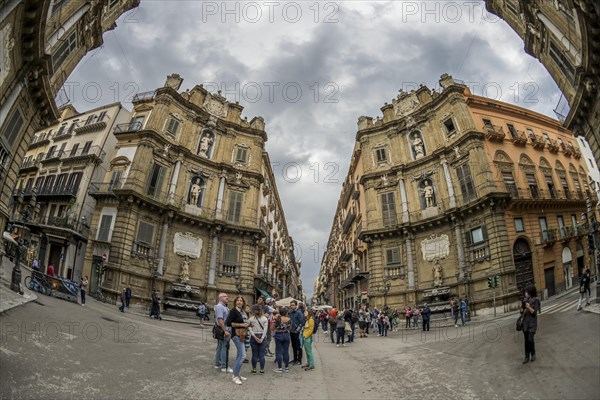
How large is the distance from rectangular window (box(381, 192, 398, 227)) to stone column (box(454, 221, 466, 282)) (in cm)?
546

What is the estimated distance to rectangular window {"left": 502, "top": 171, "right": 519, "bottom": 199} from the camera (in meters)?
24.3

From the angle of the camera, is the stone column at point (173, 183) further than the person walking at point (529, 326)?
Yes

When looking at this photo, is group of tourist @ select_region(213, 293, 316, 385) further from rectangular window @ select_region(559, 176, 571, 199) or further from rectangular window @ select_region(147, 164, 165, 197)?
rectangular window @ select_region(559, 176, 571, 199)

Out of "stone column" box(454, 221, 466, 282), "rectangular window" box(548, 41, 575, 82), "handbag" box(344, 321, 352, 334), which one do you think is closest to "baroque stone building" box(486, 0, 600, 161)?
"rectangular window" box(548, 41, 575, 82)

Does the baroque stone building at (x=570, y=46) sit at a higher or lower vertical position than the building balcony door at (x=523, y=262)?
higher

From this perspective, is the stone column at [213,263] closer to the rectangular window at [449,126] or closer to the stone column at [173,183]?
the stone column at [173,183]

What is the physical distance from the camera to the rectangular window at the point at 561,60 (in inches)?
594

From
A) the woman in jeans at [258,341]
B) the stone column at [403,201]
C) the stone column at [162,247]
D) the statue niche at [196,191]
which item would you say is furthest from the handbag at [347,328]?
the statue niche at [196,191]

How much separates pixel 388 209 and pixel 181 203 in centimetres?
1868

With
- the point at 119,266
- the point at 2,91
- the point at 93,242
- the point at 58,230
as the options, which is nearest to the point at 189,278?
the point at 119,266

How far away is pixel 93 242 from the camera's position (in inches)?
931

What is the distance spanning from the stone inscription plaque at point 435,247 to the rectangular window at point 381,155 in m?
9.36

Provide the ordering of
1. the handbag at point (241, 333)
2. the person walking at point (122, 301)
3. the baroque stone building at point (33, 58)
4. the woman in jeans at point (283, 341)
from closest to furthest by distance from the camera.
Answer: the handbag at point (241, 333)
the woman in jeans at point (283, 341)
the baroque stone building at point (33, 58)
the person walking at point (122, 301)

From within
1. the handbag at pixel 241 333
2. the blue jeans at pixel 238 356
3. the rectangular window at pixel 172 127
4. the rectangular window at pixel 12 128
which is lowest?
the blue jeans at pixel 238 356
